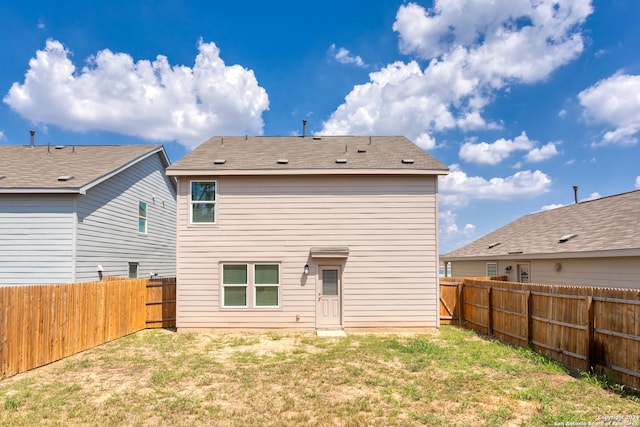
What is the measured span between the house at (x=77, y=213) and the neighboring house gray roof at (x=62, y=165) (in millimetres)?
25

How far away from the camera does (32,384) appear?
6.63 meters

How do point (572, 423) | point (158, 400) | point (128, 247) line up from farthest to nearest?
point (128, 247) → point (158, 400) → point (572, 423)

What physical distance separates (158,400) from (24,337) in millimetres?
3960

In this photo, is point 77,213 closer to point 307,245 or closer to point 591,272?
Answer: point 307,245

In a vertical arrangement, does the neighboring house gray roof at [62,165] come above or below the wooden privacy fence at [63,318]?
above

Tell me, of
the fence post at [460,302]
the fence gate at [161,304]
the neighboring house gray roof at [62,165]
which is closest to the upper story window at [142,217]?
the neighboring house gray roof at [62,165]

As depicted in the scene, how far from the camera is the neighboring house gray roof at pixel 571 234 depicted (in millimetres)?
Answer: 10883

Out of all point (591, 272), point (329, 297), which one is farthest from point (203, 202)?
point (591, 272)

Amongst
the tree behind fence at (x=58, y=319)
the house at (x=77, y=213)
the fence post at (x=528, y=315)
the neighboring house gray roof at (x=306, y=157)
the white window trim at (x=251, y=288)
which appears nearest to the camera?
the tree behind fence at (x=58, y=319)

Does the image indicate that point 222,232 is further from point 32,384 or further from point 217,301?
point 32,384

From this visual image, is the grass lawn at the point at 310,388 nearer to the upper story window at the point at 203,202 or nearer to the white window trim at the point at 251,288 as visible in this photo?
the white window trim at the point at 251,288

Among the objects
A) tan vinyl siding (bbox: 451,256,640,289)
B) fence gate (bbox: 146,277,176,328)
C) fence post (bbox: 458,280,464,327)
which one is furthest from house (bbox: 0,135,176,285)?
tan vinyl siding (bbox: 451,256,640,289)

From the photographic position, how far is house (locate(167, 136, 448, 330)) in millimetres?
11391

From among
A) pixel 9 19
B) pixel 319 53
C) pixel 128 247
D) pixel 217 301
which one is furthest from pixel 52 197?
pixel 319 53
